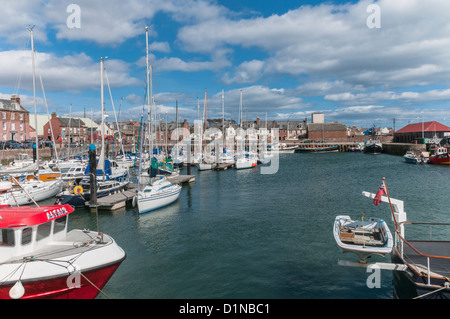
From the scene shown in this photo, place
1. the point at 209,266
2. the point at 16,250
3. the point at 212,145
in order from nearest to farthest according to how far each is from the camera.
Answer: the point at 16,250
the point at 209,266
the point at 212,145

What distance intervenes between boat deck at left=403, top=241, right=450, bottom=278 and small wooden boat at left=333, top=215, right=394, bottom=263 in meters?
1.04

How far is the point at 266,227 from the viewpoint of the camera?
24.5 meters

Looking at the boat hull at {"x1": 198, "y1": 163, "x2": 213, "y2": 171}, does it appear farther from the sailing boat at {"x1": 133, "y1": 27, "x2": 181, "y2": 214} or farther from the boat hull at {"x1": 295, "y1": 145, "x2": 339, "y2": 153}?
the boat hull at {"x1": 295, "y1": 145, "x2": 339, "y2": 153}

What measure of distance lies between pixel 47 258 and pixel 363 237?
14.5m

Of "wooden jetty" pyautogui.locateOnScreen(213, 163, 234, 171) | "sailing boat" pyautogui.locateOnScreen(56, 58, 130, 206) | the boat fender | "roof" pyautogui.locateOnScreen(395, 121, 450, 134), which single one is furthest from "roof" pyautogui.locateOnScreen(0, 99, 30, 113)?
"roof" pyautogui.locateOnScreen(395, 121, 450, 134)

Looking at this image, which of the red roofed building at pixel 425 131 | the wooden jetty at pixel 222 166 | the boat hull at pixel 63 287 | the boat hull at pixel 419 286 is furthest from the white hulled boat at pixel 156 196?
the red roofed building at pixel 425 131

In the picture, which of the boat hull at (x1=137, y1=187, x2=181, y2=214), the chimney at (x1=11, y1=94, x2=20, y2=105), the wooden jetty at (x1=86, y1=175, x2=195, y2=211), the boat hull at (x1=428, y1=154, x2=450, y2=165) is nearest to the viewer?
the boat hull at (x1=137, y1=187, x2=181, y2=214)

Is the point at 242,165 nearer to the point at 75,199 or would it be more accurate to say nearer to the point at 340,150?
the point at 75,199

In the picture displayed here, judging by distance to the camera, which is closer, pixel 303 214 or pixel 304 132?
pixel 303 214

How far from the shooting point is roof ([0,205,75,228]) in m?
12.0

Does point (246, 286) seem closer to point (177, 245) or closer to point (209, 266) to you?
point (209, 266)

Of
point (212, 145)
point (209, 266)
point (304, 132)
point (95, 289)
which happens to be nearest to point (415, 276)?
point (209, 266)

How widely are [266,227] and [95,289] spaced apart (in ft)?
47.7
